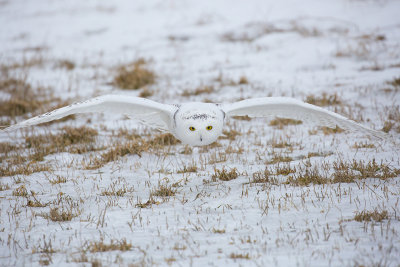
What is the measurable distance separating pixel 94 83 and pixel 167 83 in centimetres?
217

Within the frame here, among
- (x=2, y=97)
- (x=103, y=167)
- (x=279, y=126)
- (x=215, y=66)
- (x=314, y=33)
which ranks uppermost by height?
(x=314, y=33)

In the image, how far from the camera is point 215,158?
5.77 m

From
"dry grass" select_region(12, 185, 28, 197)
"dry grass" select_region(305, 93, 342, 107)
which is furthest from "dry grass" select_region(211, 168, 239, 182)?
"dry grass" select_region(305, 93, 342, 107)

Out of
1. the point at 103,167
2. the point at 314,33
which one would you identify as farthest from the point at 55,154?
the point at 314,33

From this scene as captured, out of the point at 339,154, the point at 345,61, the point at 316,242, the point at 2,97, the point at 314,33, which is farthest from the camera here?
the point at 314,33

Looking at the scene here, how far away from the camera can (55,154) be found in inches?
253

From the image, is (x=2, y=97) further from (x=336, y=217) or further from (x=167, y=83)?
(x=336, y=217)

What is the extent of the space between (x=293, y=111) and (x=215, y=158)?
1314mm

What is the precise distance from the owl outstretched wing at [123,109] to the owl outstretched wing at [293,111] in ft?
2.72

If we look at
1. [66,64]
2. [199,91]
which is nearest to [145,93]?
[199,91]

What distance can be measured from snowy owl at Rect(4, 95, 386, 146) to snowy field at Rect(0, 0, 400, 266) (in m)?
0.61

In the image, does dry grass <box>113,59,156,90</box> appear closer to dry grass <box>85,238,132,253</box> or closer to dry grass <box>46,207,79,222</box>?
dry grass <box>46,207,79,222</box>

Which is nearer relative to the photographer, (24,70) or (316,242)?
(316,242)

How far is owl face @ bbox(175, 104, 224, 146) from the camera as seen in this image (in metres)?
4.29
